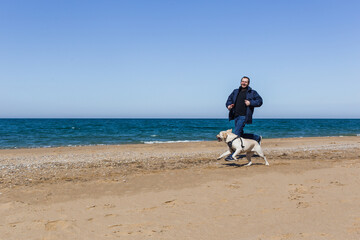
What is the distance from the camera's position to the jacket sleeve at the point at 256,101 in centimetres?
860

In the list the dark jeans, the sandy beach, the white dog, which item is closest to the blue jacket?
the dark jeans

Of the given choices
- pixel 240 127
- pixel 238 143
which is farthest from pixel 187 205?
pixel 240 127

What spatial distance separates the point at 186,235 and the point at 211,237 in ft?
1.05

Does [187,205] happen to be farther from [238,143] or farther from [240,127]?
[240,127]

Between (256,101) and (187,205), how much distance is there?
15.6 feet

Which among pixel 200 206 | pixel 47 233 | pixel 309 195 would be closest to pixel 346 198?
pixel 309 195

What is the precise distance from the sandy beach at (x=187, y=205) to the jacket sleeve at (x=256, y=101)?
6.41ft

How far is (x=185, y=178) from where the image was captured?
269 inches

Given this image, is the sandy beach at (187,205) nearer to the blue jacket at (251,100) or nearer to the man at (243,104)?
the man at (243,104)

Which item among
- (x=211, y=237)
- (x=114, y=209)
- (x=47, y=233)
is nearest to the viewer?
(x=211, y=237)

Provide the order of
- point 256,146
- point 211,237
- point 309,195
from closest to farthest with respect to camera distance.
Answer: point 211,237 → point 309,195 → point 256,146

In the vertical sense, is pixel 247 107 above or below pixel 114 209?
above

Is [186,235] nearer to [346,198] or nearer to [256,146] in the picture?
[346,198]

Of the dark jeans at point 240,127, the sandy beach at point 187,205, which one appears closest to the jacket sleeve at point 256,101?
the dark jeans at point 240,127
